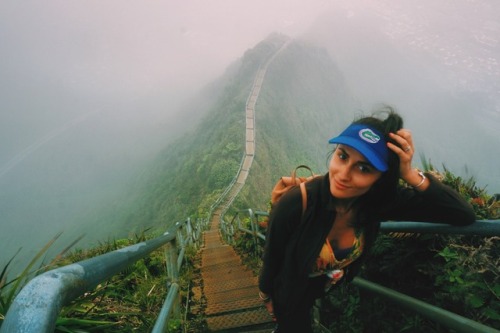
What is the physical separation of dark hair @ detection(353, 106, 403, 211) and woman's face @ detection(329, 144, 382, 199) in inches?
2.9

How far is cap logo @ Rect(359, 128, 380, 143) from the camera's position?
1521 millimetres

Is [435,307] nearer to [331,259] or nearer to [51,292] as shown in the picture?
[331,259]

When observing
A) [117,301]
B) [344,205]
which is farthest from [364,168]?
[117,301]

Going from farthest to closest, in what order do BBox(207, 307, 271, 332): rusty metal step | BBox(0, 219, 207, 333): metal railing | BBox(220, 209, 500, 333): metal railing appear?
BBox(207, 307, 271, 332): rusty metal step < BBox(220, 209, 500, 333): metal railing < BBox(0, 219, 207, 333): metal railing

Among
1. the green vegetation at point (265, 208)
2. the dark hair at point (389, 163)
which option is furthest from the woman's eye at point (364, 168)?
the green vegetation at point (265, 208)

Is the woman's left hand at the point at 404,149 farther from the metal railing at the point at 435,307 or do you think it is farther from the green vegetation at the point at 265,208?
the green vegetation at the point at 265,208

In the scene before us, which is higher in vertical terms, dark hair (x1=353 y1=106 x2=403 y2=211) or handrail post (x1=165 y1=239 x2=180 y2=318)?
dark hair (x1=353 y1=106 x2=403 y2=211)

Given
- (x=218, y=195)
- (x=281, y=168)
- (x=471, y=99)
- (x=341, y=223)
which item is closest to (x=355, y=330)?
(x=341, y=223)

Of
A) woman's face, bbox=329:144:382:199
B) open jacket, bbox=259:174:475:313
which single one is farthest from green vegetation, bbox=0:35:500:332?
woman's face, bbox=329:144:382:199

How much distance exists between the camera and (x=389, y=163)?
62.7 inches

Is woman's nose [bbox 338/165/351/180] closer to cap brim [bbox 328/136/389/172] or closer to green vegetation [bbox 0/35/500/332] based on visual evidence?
cap brim [bbox 328/136/389/172]

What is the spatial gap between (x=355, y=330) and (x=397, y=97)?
353 feet

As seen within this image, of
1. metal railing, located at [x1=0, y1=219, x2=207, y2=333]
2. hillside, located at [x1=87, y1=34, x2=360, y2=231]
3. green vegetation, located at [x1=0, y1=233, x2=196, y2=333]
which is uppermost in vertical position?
metal railing, located at [x1=0, y1=219, x2=207, y2=333]

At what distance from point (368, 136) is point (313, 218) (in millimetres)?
524
